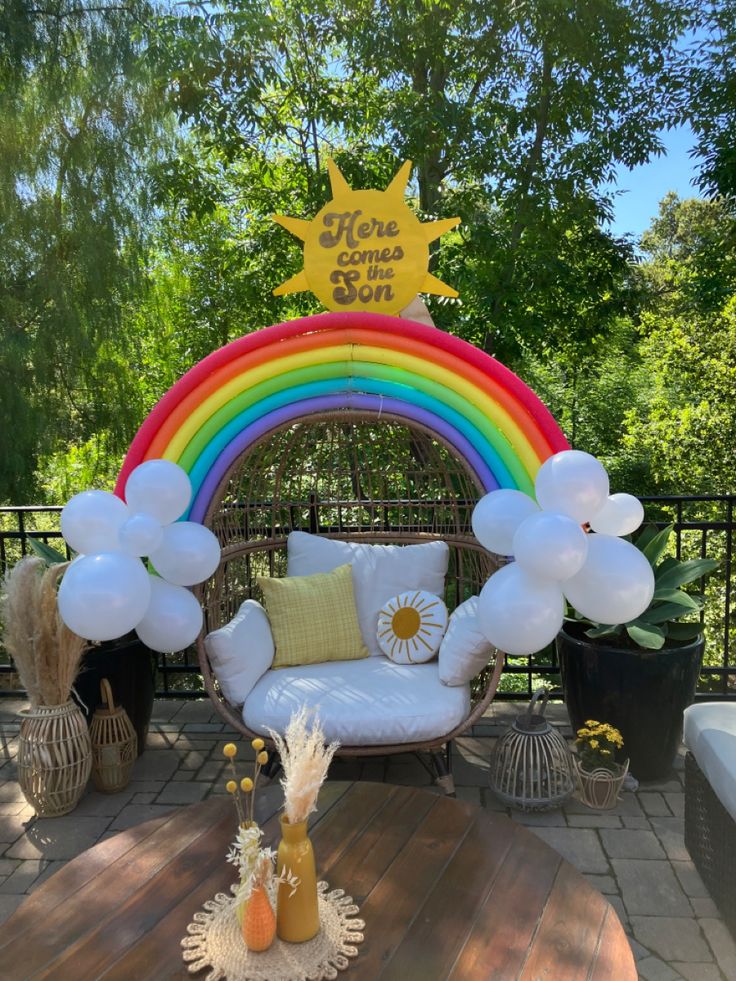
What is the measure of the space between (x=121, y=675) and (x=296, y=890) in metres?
1.88

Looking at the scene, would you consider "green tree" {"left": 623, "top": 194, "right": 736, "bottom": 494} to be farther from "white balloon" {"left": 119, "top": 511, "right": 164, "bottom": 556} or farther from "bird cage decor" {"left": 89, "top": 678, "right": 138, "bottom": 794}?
"bird cage decor" {"left": 89, "top": 678, "right": 138, "bottom": 794}

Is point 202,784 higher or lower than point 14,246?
lower

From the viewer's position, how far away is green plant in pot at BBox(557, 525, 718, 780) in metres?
2.90

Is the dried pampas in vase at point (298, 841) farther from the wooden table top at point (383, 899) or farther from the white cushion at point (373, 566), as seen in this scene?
the white cushion at point (373, 566)

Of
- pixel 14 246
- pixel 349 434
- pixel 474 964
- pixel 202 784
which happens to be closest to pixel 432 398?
pixel 349 434

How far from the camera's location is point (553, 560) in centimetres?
221

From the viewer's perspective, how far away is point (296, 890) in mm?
1505

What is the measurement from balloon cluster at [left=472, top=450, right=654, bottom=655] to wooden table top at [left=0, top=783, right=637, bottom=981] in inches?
22.7

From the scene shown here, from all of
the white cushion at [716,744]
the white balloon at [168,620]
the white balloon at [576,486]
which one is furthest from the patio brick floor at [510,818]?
the white balloon at [576,486]

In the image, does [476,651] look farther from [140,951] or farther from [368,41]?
[368,41]

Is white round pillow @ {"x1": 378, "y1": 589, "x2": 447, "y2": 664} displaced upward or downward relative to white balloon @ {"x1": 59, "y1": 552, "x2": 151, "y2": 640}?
downward

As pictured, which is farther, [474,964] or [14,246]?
[14,246]

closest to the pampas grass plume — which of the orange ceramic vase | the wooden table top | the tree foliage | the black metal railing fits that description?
the orange ceramic vase

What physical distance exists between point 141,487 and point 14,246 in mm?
7624
